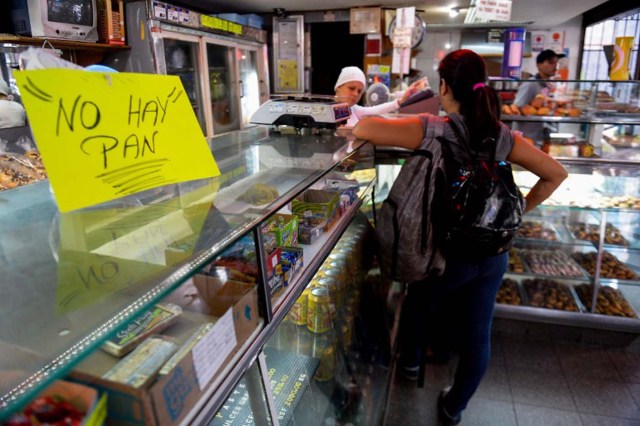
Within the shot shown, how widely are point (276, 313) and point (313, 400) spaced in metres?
0.59

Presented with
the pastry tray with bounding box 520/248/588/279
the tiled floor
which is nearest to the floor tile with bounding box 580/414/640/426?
the tiled floor

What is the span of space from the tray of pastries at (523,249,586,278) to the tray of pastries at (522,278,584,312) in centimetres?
9

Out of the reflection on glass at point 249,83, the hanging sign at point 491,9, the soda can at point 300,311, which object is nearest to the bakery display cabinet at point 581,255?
the hanging sign at point 491,9

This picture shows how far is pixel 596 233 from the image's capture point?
111 inches

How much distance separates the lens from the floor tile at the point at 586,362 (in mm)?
2508

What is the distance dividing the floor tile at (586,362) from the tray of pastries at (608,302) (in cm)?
25

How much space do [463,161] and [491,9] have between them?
6.35 ft

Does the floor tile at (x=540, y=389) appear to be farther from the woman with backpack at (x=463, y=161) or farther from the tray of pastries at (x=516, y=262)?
the tray of pastries at (x=516, y=262)

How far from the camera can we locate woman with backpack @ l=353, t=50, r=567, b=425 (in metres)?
1.62

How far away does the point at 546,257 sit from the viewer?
2.98 m

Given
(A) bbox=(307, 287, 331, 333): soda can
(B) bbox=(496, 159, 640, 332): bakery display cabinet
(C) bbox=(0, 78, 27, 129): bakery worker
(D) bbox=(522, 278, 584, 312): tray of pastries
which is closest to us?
(A) bbox=(307, 287, 331, 333): soda can

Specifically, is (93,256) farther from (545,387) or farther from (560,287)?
(560,287)

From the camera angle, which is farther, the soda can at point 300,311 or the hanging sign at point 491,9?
the hanging sign at point 491,9

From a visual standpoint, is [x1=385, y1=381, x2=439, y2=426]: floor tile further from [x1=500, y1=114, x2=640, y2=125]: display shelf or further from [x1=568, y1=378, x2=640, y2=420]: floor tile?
[x1=500, y1=114, x2=640, y2=125]: display shelf
